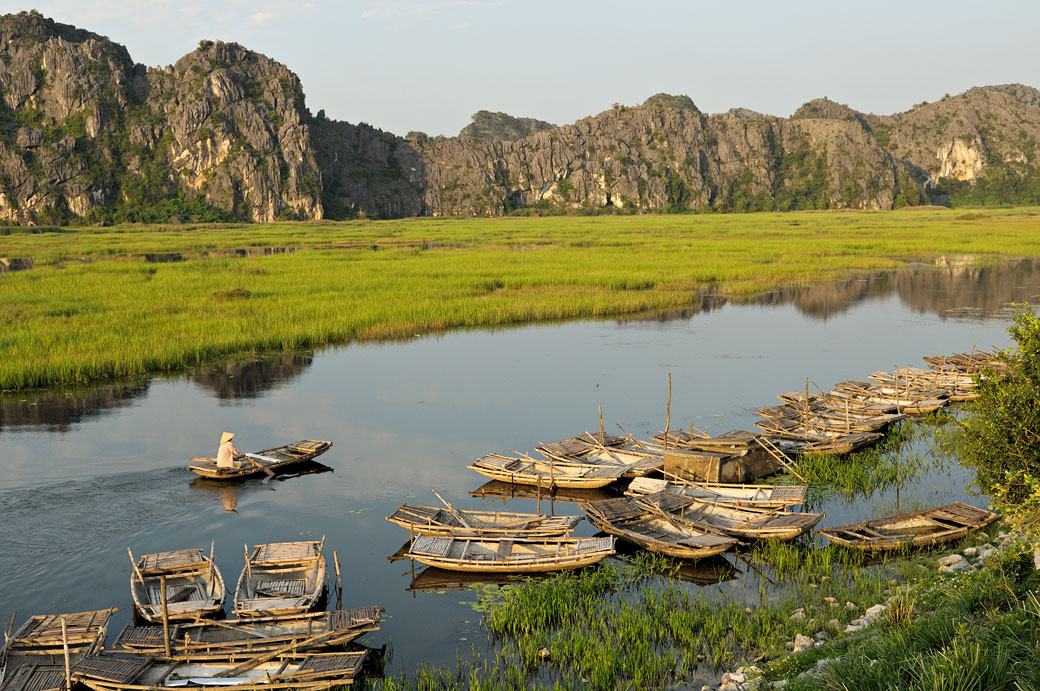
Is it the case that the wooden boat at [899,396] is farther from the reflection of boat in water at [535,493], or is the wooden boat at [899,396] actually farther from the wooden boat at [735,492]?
the reflection of boat in water at [535,493]

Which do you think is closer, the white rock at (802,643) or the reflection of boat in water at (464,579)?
the white rock at (802,643)

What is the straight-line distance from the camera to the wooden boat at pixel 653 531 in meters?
13.4

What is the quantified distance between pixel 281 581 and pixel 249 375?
694 inches

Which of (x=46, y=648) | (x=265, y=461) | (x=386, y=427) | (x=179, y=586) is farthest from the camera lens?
(x=386, y=427)

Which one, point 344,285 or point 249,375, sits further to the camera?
point 344,285

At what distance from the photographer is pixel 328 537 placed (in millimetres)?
15391

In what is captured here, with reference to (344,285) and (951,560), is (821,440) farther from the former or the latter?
(344,285)

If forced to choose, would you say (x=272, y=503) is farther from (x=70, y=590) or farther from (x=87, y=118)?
(x=87, y=118)

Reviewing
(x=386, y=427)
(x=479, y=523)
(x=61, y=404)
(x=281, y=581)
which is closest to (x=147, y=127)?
(x=61, y=404)

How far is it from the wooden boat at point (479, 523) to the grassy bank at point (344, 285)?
1748 centimetres

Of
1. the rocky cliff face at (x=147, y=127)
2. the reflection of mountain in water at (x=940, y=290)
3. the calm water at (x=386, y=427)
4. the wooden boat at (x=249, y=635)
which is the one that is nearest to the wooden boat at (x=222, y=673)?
the wooden boat at (x=249, y=635)

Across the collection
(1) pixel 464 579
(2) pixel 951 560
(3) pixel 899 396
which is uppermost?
A: (3) pixel 899 396

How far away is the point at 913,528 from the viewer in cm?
1424

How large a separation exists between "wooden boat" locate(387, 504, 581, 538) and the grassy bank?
17.5m
